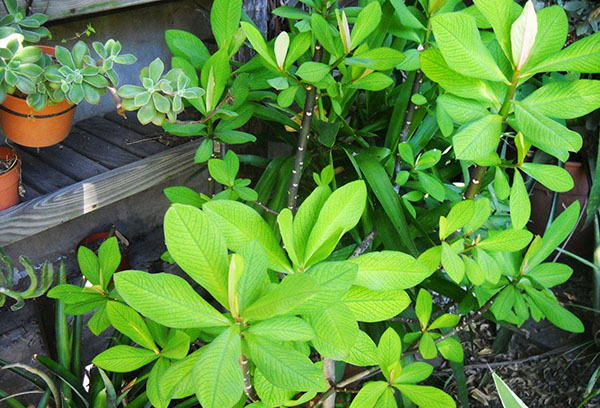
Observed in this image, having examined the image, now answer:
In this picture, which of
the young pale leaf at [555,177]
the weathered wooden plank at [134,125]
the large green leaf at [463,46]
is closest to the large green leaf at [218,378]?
the large green leaf at [463,46]

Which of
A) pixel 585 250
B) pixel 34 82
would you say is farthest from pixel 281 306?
pixel 585 250

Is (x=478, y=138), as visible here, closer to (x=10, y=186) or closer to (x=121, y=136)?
(x=10, y=186)

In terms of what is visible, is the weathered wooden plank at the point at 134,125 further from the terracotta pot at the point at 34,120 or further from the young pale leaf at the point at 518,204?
the young pale leaf at the point at 518,204

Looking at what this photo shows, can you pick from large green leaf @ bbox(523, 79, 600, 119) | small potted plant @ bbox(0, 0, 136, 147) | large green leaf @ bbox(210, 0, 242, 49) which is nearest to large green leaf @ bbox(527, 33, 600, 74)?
large green leaf @ bbox(523, 79, 600, 119)

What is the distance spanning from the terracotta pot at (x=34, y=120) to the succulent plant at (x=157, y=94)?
334 mm

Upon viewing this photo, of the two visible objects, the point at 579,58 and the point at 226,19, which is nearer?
the point at 579,58

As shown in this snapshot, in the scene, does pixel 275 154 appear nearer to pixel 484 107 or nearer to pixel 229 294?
pixel 484 107

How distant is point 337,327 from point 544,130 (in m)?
0.31

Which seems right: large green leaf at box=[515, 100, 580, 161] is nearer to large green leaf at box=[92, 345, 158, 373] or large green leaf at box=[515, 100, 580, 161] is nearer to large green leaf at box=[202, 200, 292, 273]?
large green leaf at box=[202, 200, 292, 273]

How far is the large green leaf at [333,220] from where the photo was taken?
56cm

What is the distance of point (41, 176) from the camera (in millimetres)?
1237

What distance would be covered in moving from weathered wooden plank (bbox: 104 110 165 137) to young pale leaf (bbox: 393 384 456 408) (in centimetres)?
99

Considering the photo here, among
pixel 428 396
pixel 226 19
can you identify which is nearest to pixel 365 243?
pixel 428 396

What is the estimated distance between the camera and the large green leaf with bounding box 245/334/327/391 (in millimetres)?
487
